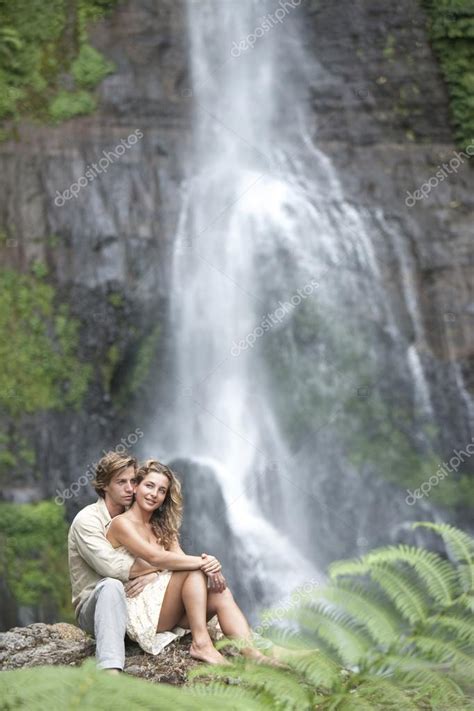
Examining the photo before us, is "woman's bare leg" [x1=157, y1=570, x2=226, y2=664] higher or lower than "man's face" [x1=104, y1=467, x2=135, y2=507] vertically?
lower

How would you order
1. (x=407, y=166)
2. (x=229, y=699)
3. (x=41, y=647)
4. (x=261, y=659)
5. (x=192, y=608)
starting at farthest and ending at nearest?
(x=407, y=166) < (x=41, y=647) < (x=192, y=608) < (x=261, y=659) < (x=229, y=699)

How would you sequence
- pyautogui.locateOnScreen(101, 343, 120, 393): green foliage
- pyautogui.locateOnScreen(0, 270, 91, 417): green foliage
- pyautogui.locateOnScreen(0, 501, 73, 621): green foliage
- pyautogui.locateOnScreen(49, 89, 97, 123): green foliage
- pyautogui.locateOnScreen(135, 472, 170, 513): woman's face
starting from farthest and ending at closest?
pyautogui.locateOnScreen(49, 89, 97, 123): green foliage, pyautogui.locateOnScreen(101, 343, 120, 393): green foliage, pyautogui.locateOnScreen(0, 270, 91, 417): green foliage, pyautogui.locateOnScreen(0, 501, 73, 621): green foliage, pyautogui.locateOnScreen(135, 472, 170, 513): woman's face

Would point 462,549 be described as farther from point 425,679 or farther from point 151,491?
point 151,491

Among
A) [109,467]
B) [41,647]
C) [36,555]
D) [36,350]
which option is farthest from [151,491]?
[36,350]

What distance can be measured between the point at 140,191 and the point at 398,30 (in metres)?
5.63

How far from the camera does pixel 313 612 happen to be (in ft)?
6.38

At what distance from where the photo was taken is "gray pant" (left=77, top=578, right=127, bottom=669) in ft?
11.3

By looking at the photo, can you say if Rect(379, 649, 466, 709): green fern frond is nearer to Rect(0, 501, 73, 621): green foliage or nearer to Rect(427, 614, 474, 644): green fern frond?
Rect(427, 614, 474, 644): green fern frond

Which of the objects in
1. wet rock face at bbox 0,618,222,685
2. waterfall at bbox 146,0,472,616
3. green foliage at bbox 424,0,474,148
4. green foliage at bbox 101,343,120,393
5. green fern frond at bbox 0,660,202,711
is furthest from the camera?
green foliage at bbox 424,0,474,148

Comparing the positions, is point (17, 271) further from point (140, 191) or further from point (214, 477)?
point (214, 477)

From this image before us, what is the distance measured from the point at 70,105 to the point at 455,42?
6.62m

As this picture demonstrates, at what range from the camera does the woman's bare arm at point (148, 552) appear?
373 centimetres

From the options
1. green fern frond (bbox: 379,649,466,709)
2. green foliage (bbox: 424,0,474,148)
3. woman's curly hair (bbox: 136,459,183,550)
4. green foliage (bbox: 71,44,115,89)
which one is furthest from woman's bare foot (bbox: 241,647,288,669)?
green foliage (bbox: 424,0,474,148)

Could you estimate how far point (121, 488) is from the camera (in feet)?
13.4
